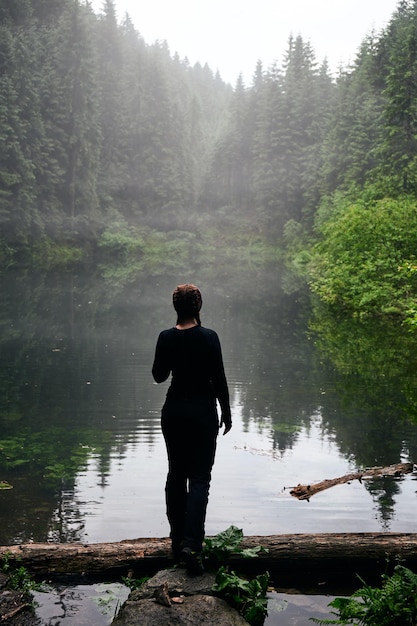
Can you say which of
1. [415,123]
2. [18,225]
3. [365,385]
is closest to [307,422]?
[365,385]

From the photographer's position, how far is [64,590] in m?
4.89

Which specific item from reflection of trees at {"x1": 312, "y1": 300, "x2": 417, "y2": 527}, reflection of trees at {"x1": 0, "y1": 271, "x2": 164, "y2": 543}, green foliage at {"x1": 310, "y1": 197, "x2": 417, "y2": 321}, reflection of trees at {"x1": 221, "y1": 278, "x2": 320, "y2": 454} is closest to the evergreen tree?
green foliage at {"x1": 310, "y1": 197, "x2": 417, "y2": 321}

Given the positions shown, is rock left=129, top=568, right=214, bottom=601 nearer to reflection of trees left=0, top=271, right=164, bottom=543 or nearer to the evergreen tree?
reflection of trees left=0, top=271, right=164, bottom=543

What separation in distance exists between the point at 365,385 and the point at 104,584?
9250mm

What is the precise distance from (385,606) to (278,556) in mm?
962

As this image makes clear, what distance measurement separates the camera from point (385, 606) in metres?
4.34

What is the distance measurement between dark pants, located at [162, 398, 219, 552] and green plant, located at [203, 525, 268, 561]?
167 mm

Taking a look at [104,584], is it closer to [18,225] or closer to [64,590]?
[64,590]

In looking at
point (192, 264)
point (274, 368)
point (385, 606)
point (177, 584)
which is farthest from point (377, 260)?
point (192, 264)

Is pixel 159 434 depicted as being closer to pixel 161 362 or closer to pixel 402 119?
pixel 161 362

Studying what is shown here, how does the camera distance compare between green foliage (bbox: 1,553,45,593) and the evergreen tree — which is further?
the evergreen tree

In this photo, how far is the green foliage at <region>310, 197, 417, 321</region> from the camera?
838 inches

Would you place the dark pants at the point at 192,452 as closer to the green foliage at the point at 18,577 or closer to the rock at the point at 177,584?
the rock at the point at 177,584

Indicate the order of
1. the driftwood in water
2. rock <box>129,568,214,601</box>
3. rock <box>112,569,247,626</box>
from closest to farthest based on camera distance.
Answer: rock <box>112,569,247,626</box> < rock <box>129,568,214,601</box> < the driftwood in water
